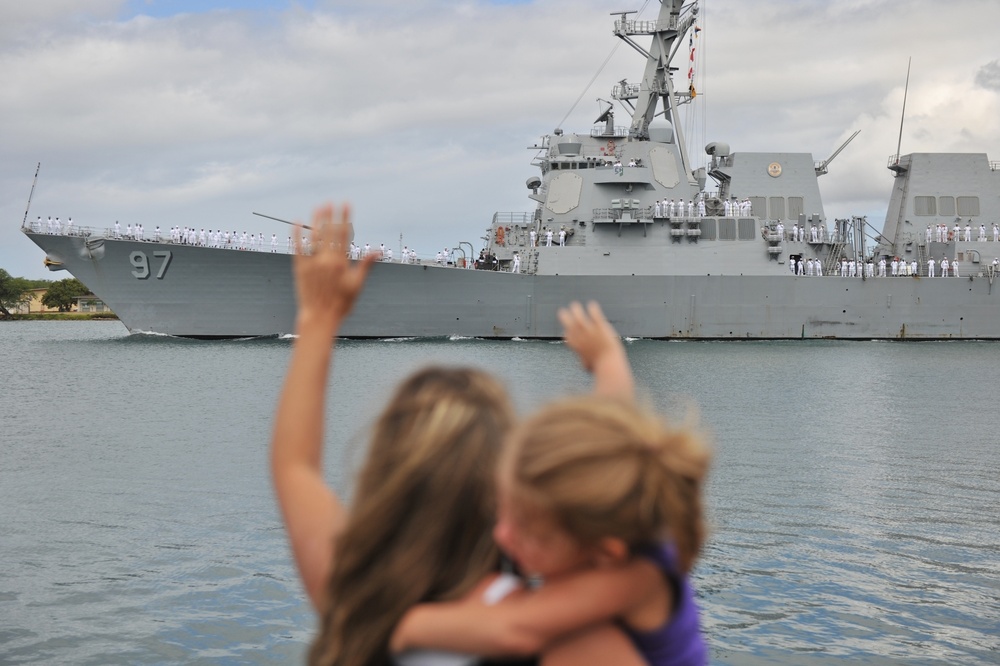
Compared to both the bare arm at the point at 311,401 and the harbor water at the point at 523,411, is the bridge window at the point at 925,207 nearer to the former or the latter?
the harbor water at the point at 523,411

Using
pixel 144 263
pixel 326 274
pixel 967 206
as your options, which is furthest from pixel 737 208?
pixel 326 274

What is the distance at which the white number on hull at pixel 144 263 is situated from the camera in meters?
31.7

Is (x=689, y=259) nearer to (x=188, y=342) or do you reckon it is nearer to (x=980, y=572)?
(x=188, y=342)

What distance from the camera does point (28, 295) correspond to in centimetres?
9744

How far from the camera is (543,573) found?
1.36 m

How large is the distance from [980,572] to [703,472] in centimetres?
767

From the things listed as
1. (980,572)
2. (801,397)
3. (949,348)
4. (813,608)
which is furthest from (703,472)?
(949,348)

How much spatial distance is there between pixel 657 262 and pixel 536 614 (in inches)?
1359

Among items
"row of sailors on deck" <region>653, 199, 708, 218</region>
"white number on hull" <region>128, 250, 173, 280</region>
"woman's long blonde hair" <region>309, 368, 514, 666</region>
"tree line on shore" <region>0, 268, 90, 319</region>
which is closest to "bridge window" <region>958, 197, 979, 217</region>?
"row of sailors on deck" <region>653, 199, 708, 218</region>

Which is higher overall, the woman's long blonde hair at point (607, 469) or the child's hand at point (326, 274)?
the child's hand at point (326, 274)

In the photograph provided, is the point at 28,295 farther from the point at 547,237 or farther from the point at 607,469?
the point at 607,469

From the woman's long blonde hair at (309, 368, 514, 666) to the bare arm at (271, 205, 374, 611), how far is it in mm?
147

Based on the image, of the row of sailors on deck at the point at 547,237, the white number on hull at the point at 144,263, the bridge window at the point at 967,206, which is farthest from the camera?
the bridge window at the point at 967,206

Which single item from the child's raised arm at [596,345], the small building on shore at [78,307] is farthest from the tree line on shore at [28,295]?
the child's raised arm at [596,345]
